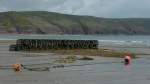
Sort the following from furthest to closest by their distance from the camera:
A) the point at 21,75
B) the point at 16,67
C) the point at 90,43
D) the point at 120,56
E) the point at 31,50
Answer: the point at 90,43 → the point at 31,50 → the point at 120,56 → the point at 16,67 → the point at 21,75

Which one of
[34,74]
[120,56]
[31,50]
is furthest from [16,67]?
[31,50]

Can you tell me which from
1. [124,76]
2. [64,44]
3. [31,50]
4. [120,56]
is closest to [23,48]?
[31,50]

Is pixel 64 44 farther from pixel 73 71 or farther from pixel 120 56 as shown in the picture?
pixel 73 71

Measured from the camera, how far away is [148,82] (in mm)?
28344

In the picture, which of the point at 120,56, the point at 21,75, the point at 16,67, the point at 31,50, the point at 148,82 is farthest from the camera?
the point at 31,50

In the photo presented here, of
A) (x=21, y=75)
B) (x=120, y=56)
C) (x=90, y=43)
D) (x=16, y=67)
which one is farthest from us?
(x=90, y=43)

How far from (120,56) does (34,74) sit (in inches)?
954

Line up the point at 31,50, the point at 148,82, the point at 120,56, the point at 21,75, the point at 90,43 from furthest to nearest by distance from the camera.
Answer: the point at 90,43, the point at 31,50, the point at 120,56, the point at 21,75, the point at 148,82

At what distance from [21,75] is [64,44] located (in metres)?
39.7

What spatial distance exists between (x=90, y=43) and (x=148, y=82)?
45.1 metres

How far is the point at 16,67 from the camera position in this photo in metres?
34.6

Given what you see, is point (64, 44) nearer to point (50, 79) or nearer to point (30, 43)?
point (30, 43)

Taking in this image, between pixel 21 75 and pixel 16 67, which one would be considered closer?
pixel 21 75

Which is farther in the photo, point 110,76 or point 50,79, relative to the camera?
point 110,76
